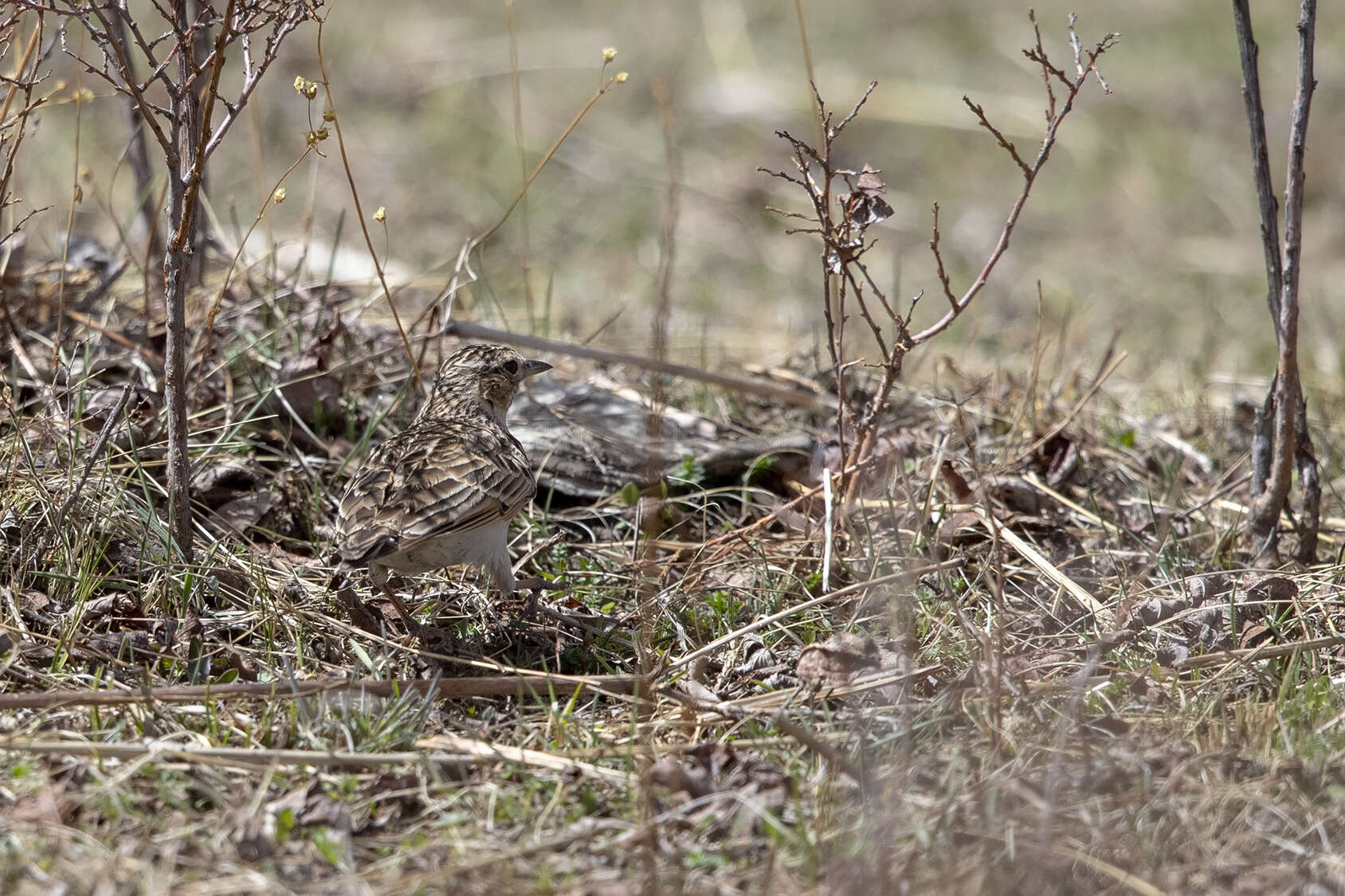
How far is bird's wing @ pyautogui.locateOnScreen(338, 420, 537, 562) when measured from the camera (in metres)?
4.04

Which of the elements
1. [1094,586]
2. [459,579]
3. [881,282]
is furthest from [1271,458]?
[881,282]

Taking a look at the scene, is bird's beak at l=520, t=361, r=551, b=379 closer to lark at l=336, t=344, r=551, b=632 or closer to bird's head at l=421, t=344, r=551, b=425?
bird's head at l=421, t=344, r=551, b=425

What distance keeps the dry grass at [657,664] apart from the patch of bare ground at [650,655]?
1 centimetres

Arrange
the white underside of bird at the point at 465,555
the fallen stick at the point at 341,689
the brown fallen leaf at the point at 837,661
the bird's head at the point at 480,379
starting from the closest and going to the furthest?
1. the fallen stick at the point at 341,689
2. the brown fallen leaf at the point at 837,661
3. the white underside of bird at the point at 465,555
4. the bird's head at the point at 480,379

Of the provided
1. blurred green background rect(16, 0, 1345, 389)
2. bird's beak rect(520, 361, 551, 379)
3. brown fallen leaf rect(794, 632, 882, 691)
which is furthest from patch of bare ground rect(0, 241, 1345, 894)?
blurred green background rect(16, 0, 1345, 389)

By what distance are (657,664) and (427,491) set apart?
934mm

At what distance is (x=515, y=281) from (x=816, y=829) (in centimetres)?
610

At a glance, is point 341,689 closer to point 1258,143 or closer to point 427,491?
point 427,491

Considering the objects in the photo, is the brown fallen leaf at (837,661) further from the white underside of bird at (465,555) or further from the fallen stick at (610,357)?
the fallen stick at (610,357)

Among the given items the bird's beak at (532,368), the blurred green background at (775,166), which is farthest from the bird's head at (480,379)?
the blurred green background at (775,166)

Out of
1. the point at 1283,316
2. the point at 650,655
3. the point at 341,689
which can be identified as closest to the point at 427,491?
the point at 341,689

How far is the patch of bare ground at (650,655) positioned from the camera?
3104 mm

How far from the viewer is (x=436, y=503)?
4.16 m

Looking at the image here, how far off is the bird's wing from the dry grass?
344 millimetres
